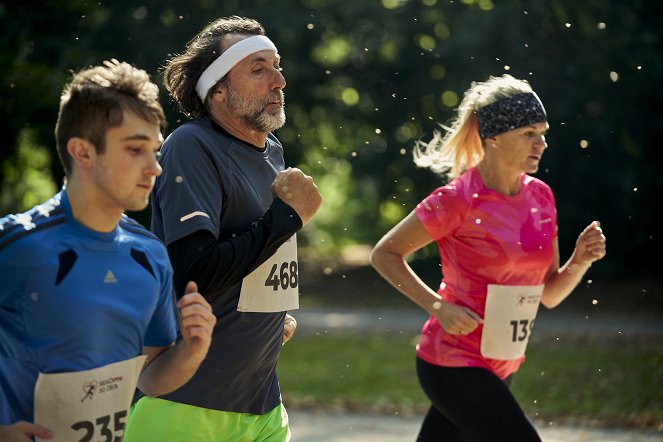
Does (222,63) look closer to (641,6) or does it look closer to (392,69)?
A: (641,6)

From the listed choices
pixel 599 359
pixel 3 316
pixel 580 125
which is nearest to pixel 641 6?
pixel 580 125

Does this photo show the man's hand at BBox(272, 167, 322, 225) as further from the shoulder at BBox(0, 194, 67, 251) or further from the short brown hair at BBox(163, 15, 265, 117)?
the shoulder at BBox(0, 194, 67, 251)

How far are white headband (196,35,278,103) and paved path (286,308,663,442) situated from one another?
4503mm

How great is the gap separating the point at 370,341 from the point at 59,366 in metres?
10.1

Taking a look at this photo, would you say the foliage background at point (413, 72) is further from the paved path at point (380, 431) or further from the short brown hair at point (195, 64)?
the short brown hair at point (195, 64)

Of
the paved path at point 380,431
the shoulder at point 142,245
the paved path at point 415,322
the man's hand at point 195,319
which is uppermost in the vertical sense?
the shoulder at point 142,245

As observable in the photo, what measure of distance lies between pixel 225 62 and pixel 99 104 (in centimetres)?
105

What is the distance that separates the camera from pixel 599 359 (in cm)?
1115

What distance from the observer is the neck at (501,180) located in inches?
183

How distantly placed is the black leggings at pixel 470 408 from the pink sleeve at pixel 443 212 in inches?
21.4

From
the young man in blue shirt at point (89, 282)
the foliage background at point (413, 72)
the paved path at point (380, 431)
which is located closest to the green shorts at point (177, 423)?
the young man in blue shirt at point (89, 282)

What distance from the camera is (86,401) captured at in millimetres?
2658

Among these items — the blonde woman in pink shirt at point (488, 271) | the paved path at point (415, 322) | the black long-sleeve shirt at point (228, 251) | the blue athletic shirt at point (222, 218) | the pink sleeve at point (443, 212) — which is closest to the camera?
the black long-sleeve shirt at point (228, 251)

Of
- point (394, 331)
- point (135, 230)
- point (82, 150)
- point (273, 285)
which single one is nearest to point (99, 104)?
point (82, 150)
